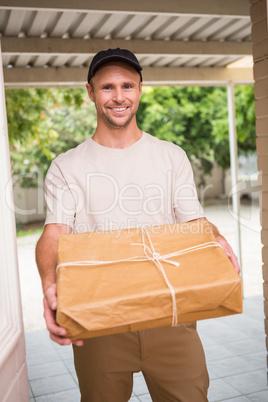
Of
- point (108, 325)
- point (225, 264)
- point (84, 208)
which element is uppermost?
point (84, 208)

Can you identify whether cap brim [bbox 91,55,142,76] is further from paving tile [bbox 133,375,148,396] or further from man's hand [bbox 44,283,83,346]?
paving tile [bbox 133,375,148,396]

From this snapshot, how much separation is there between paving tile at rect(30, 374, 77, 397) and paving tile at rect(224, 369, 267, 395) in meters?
1.18

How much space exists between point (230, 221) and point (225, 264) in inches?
524

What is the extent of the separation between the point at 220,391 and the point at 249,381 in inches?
10.2

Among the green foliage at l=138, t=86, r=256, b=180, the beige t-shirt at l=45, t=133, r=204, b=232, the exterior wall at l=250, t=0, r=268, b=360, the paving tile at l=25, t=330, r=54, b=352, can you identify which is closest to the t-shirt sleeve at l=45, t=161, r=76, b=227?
the beige t-shirt at l=45, t=133, r=204, b=232

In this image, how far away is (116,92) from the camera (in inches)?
68.7

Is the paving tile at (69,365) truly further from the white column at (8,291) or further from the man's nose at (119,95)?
→ the man's nose at (119,95)

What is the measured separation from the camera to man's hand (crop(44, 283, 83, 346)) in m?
1.23

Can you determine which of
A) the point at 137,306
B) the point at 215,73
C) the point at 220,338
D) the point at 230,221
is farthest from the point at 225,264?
the point at 230,221

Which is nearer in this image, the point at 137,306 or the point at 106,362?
the point at 137,306

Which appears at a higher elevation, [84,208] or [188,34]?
[188,34]

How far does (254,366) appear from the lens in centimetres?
367

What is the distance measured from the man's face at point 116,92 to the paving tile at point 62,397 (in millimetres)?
2289

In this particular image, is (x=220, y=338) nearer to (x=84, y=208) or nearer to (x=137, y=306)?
(x=84, y=208)
